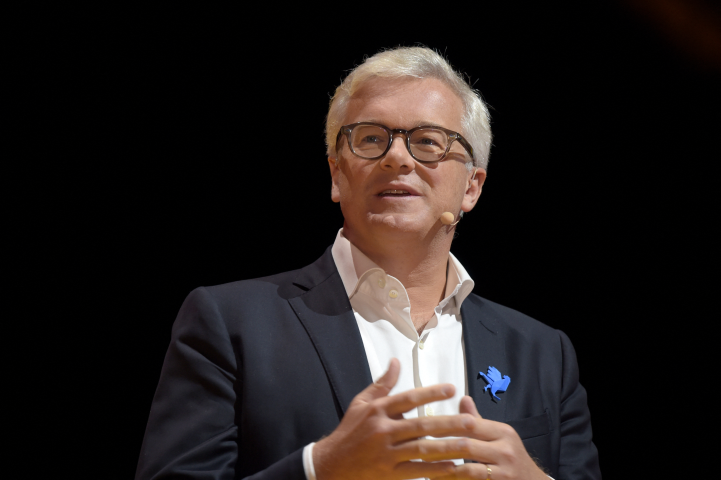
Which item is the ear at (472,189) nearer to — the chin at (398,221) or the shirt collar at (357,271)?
the shirt collar at (357,271)

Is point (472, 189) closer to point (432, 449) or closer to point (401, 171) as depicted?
point (401, 171)

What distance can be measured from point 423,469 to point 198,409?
630mm

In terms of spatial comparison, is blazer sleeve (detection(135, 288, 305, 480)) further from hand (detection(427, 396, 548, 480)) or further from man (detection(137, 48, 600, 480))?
hand (detection(427, 396, 548, 480))

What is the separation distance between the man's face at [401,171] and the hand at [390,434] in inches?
29.8

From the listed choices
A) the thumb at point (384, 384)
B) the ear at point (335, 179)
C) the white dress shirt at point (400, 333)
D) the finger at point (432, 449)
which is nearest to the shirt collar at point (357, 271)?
the white dress shirt at point (400, 333)

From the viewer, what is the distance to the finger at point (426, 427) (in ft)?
4.74

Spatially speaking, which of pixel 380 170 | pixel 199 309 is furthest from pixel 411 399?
pixel 380 170

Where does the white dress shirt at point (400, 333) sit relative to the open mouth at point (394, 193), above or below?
below

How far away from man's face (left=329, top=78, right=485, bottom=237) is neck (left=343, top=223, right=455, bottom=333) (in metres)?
0.03

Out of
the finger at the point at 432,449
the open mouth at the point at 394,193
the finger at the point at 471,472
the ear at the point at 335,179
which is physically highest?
the ear at the point at 335,179

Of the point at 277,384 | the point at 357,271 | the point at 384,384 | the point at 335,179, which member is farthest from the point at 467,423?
the point at 335,179

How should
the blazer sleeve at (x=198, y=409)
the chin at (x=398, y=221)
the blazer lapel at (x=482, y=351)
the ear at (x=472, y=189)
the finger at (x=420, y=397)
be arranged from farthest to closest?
the ear at (x=472, y=189) → the chin at (x=398, y=221) → the blazer lapel at (x=482, y=351) → the blazer sleeve at (x=198, y=409) → the finger at (x=420, y=397)

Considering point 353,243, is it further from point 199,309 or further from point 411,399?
point 411,399

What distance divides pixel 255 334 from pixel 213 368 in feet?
0.50
